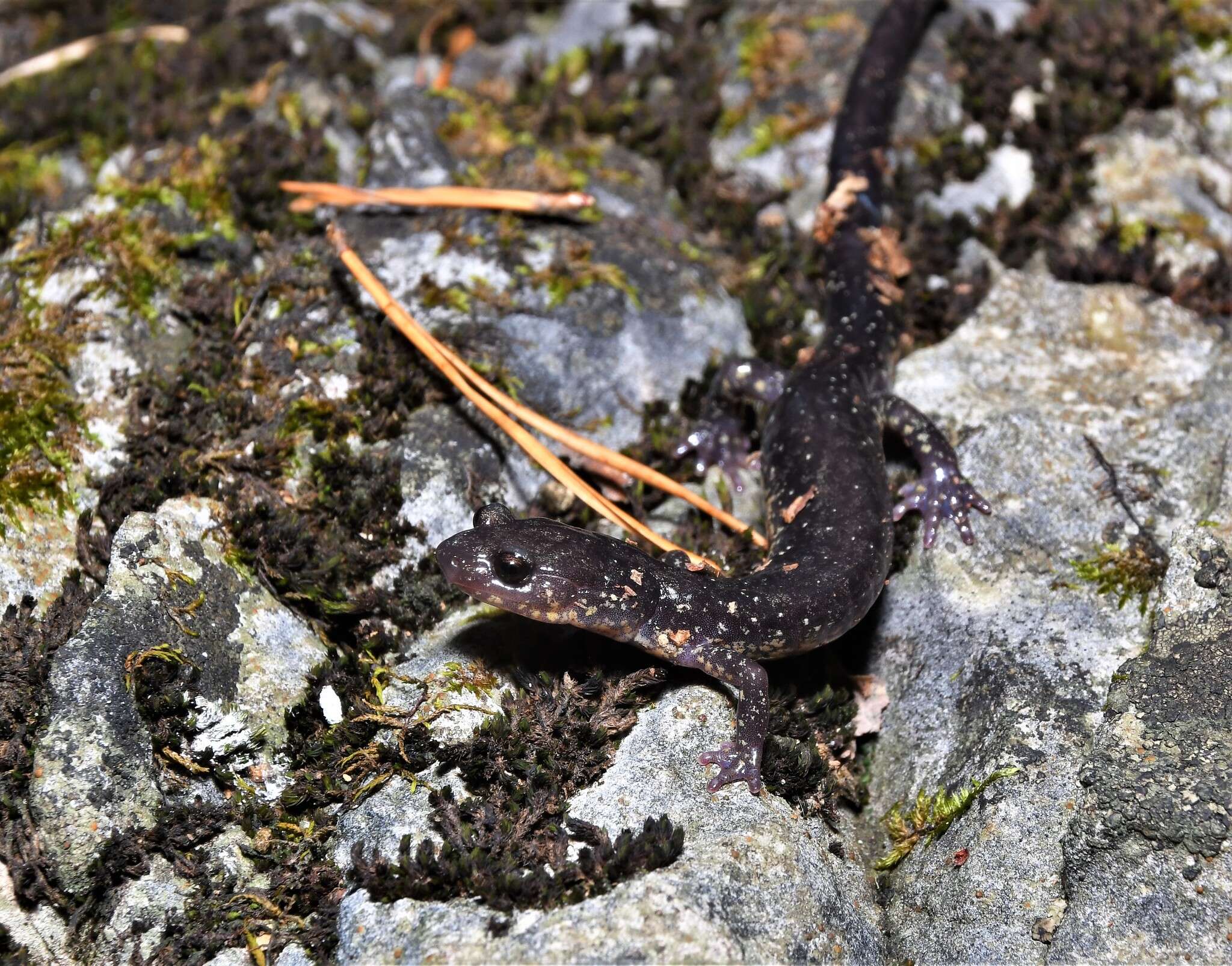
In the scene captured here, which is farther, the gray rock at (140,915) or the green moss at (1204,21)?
the green moss at (1204,21)

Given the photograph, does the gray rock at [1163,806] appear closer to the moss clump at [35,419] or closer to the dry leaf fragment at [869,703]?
the dry leaf fragment at [869,703]

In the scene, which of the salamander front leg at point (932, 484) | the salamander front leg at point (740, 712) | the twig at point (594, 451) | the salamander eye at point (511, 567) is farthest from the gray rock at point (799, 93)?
the salamander eye at point (511, 567)

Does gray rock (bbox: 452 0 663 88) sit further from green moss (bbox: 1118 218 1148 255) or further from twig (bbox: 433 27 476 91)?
green moss (bbox: 1118 218 1148 255)

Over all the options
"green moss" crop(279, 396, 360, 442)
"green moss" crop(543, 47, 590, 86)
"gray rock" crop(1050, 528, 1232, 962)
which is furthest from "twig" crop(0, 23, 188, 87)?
"gray rock" crop(1050, 528, 1232, 962)

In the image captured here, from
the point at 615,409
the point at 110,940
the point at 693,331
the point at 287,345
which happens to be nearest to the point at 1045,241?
the point at 693,331

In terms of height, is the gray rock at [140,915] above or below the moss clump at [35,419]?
below

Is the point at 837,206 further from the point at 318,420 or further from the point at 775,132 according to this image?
the point at 318,420

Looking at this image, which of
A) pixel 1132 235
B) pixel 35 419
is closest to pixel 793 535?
pixel 1132 235
